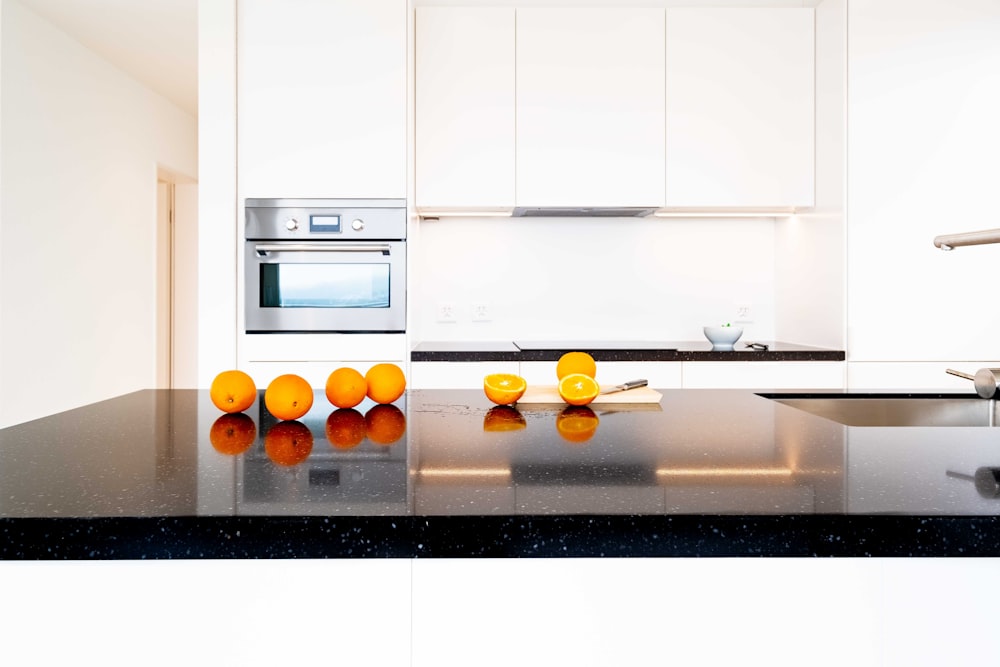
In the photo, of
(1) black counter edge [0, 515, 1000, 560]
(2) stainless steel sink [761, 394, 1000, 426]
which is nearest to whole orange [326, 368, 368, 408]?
(1) black counter edge [0, 515, 1000, 560]

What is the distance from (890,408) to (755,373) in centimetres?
134

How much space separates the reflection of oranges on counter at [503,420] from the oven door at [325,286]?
165 centimetres

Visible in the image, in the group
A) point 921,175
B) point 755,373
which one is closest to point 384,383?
point 755,373

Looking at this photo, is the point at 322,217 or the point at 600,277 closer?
the point at 322,217

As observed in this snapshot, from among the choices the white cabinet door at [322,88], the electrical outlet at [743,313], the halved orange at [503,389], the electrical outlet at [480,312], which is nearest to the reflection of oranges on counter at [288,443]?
the halved orange at [503,389]

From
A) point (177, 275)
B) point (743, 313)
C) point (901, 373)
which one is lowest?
point (901, 373)

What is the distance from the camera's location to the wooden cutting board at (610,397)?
1.54m

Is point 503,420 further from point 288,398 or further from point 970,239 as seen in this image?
point 970,239

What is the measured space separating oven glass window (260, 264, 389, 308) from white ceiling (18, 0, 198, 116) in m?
1.65

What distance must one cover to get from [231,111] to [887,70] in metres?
2.60

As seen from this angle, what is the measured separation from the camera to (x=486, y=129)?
324 centimetres

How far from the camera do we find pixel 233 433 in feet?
3.88
